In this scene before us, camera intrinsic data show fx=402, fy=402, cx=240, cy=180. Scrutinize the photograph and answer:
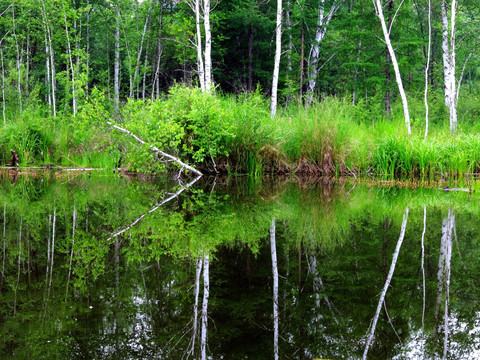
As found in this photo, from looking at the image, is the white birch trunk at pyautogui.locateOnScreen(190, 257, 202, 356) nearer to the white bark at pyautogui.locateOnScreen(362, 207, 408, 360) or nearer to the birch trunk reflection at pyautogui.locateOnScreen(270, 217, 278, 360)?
the birch trunk reflection at pyautogui.locateOnScreen(270, 217, 278, 360)

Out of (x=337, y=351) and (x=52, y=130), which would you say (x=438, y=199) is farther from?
(x=52, y=130)

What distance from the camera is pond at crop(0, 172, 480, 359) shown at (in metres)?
1.65

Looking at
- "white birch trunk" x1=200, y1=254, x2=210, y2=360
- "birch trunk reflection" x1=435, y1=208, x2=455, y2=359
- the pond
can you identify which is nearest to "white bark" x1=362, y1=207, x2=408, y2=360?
the pond

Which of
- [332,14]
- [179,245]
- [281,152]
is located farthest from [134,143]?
[332,14]

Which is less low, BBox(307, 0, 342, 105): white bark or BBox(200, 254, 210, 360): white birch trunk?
BBox(307, 0, 342, 105): white bark

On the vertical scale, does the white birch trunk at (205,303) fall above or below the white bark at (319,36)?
below

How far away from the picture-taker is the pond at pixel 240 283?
64.8 inches

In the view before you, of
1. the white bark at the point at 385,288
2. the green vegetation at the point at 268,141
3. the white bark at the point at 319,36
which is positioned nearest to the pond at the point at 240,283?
the white bark at the point at 385,288

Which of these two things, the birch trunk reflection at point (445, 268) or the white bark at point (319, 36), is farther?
the white bark at point (319, 36)

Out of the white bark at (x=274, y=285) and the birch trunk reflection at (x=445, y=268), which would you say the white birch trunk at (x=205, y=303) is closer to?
the white bark at (x=274, y=285)

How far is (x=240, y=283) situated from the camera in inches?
92.7

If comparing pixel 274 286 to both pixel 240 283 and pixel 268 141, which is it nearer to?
pixel 240 283

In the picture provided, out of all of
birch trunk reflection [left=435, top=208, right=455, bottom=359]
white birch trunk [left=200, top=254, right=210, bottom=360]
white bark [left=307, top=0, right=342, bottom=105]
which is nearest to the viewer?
white birch trunk [left=200, top=254, right=210, bottom=360]

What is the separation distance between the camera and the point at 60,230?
353 cm
